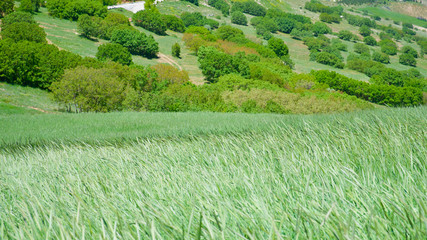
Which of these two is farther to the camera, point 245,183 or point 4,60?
point 4,60

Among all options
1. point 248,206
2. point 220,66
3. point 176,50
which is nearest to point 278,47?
point 176,50

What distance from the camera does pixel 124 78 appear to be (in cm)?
4009

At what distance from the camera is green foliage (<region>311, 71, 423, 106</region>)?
69.8 metres

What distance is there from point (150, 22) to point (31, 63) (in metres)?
52.9

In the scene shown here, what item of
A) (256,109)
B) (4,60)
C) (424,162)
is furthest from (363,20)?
(424,162)

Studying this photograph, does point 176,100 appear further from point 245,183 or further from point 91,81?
point 245,183

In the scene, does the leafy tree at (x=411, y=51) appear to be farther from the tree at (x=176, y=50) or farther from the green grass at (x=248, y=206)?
the green grass at (x=248, y=206)

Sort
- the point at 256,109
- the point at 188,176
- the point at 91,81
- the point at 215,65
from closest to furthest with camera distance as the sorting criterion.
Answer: the point at 188,176 < the point at 91,81 < the point at 256,109 < the point at 215,65

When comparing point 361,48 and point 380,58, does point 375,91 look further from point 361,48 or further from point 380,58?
point 361,48

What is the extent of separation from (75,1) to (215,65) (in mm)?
46031

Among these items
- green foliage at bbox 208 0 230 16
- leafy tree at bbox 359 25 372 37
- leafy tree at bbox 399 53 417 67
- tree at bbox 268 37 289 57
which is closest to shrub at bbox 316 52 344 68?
tree at bbox 268 37 289 57

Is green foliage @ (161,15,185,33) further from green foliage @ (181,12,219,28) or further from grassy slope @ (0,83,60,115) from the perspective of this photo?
grassy slope @ (0,83,60,115)

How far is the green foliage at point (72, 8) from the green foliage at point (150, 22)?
10303 millimetres

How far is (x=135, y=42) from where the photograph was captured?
65.7m
